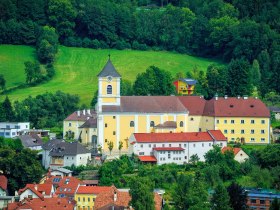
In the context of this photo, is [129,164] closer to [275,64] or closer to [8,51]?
[275,64]

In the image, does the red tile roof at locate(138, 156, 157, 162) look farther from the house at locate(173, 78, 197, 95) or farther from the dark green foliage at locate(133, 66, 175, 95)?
the house at locate(173, 78, 197, 95)

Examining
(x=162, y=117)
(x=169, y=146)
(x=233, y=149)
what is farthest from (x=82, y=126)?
(x=233, y=149)

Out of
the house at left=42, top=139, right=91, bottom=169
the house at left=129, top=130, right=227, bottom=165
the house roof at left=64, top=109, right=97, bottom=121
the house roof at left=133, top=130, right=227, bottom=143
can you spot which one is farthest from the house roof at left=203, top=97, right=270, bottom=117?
the house at left=42, top=139, right=91, bottom=169

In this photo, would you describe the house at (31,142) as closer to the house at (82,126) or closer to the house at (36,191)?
the house at (82,126)

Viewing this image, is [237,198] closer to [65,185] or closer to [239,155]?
[239,155]

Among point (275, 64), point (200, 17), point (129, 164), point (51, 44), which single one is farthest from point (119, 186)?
point (200, 17)
